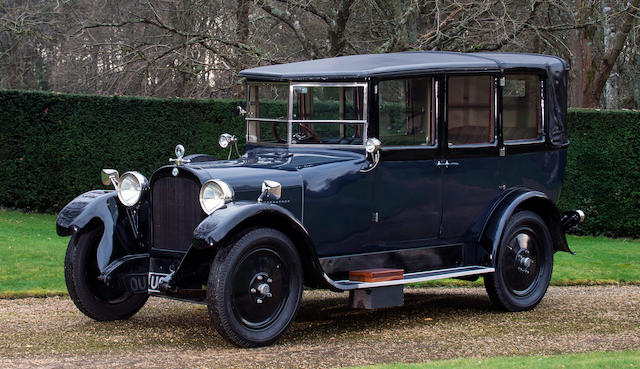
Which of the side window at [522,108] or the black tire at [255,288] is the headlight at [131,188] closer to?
the black tire at [255,288]

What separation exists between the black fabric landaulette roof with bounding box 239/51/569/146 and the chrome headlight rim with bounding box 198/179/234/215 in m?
1.39

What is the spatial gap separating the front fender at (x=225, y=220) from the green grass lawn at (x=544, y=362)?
Result: 1.31 meters

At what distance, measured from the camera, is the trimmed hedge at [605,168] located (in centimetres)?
1479

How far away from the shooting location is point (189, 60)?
674 inches

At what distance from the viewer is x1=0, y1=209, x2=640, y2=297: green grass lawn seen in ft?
30.8

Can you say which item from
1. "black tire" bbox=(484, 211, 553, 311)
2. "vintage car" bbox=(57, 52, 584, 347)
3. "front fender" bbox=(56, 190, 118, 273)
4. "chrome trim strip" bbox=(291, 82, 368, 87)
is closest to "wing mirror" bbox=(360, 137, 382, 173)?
"vintage car" bbox=(57, 52, 584, 347)

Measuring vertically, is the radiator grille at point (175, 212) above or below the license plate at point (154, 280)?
above

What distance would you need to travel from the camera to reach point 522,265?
8.12 m

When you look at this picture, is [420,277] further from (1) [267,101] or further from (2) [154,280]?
(2) [154,280]

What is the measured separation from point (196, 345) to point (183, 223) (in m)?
0.92

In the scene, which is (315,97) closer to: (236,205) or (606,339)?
(236,205)

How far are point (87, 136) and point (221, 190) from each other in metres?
9.78

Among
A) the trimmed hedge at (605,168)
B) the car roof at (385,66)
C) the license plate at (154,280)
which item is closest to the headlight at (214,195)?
the license plate at (154,280)

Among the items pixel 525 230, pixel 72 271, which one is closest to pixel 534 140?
pixel 525 230
